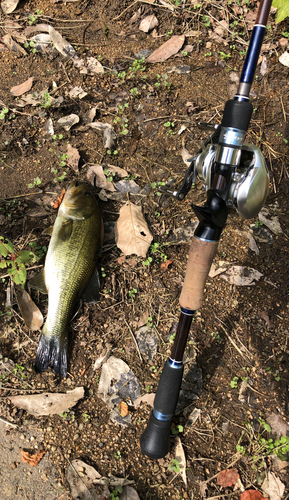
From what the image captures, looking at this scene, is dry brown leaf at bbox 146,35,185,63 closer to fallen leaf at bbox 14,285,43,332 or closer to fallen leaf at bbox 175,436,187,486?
fallen leaf at bbox 14,285,43,332

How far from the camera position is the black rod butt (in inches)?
97.3

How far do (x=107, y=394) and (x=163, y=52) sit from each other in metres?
3.83

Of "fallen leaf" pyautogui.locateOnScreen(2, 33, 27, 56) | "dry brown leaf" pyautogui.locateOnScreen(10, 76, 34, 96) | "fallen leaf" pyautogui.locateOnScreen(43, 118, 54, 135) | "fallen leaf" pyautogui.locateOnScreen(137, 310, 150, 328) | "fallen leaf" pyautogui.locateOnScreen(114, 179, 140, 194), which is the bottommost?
"fallen leaf" pyautogui.locateOnScreen(137, 310, 150, 328)

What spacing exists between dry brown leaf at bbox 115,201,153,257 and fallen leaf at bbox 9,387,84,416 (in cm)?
132

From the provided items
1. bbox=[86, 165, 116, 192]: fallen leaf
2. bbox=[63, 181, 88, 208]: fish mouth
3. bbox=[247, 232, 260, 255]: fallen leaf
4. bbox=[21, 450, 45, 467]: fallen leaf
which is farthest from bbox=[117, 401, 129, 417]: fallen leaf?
bbox=[86, 165, 116, 192]: fallen leaf

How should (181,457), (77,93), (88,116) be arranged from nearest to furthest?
(181,457)
(88,116)
(77,93)

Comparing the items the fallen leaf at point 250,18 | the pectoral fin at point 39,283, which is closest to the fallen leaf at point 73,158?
the pectoral fin at point 39,283

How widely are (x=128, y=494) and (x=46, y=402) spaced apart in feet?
2.96

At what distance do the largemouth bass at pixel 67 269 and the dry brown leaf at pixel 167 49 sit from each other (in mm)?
2059

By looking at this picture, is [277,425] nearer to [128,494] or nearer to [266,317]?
[266,317]

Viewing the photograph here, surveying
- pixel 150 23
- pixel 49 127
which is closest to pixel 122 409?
pixel 49 127

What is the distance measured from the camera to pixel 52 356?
9.84ft

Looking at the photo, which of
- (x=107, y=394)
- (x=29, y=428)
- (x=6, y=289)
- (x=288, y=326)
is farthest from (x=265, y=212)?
(x=29, y=428)

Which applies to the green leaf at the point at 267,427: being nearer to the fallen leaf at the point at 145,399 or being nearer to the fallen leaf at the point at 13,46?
the fallen leaf at the point at 145,399
